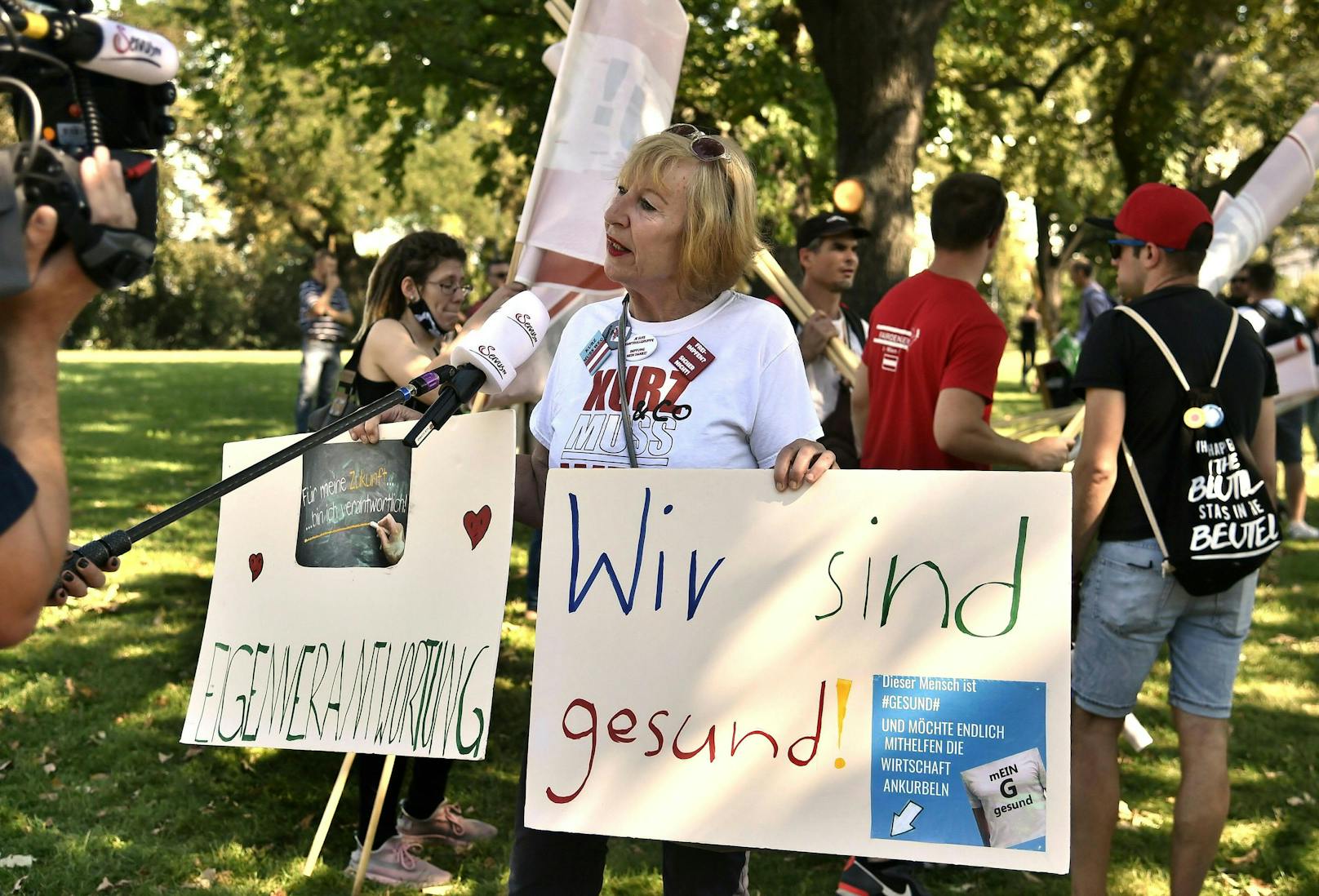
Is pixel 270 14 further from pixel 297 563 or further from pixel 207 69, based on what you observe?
pixel 297 563

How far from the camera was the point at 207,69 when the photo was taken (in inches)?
623

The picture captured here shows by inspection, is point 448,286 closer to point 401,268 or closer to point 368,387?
point 401,268

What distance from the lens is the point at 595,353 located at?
293 centimetres

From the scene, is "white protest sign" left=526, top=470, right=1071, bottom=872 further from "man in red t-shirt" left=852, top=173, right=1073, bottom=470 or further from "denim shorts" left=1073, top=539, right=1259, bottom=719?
"man in red t-shirt" left=852, top=173, right=1073, bottom=470

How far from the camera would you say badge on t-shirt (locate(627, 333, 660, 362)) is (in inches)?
112

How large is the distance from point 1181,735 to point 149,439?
1421 cm

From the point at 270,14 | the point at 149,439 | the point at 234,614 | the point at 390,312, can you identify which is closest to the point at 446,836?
the point at 234,614

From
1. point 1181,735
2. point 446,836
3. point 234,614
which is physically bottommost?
point 446,836

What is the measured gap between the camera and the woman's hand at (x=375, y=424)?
3.53m

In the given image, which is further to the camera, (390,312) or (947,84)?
(947,84)

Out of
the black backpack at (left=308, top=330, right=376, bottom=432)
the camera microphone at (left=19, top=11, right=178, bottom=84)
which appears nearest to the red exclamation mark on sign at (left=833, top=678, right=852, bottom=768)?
the camera microphone at (left=19, top=11, right=178, bottom=84)

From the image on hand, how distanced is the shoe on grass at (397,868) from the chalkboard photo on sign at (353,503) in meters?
1.39

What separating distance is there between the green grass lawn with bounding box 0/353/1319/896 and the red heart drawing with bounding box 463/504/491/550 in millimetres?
1642

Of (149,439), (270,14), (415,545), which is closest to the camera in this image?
(415,545)
